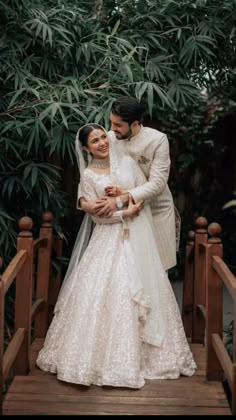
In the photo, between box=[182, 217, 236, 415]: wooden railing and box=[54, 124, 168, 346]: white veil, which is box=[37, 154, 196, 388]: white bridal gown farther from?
box=[182, 217, 236, 415]: wooden railing

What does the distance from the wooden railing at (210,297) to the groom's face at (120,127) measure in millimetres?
657

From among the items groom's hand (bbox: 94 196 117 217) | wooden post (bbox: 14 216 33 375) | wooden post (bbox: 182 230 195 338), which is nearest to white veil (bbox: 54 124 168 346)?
groom's hand (bbox: 94 196 117 217)

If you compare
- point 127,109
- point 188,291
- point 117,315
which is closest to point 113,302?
point 117,315

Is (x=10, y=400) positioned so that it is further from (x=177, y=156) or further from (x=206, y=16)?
(x=177, y=156)

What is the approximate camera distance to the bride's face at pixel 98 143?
3408 millimetres

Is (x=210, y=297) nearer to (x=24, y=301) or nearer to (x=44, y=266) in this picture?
(x=24, y=301)

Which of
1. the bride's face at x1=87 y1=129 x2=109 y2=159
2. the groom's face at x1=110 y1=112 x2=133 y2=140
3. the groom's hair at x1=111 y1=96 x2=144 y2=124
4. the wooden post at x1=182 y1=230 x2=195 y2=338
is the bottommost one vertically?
the wooden post at x1=182 y1=230 x2=195 y2=338

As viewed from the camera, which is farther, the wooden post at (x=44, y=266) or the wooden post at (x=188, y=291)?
the wooden post at (x=188, y=291)

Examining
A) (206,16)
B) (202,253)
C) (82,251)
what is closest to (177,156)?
(206,16)

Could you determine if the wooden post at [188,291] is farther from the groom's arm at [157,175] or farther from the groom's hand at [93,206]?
the groom's hand at [93,206]

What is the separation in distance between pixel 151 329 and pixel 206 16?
2395 millimetres

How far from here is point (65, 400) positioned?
302 centimetres

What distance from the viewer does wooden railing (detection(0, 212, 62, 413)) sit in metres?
2.76

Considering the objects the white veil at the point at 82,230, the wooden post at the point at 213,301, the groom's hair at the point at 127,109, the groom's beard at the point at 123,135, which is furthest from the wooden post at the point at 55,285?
the wooden post at the point at 213,301
